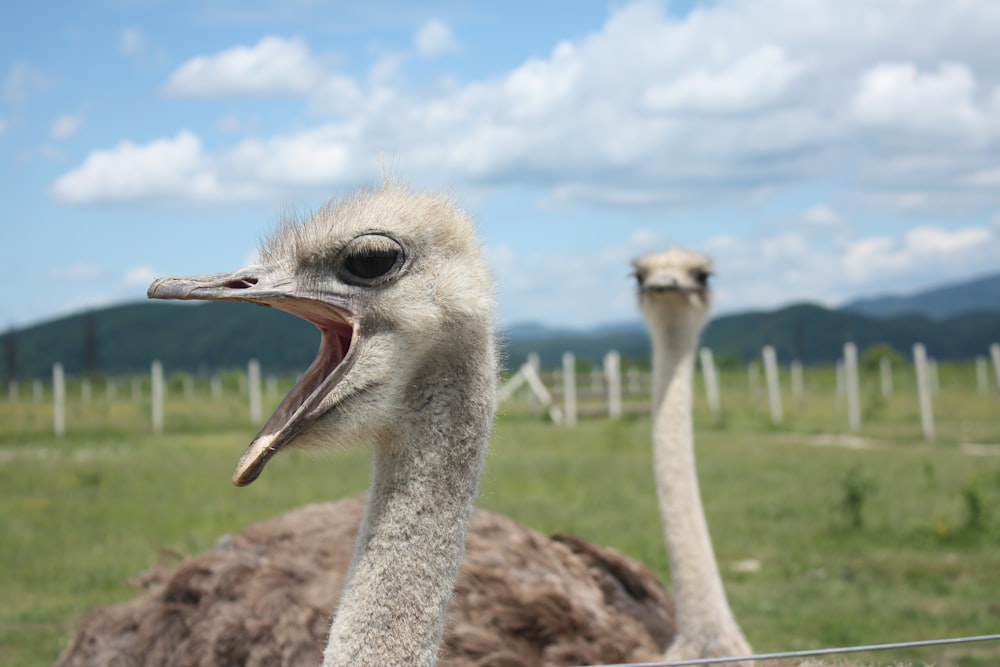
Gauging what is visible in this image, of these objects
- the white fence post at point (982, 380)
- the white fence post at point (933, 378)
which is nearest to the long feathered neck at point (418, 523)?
the white fence post at point (982, 380)

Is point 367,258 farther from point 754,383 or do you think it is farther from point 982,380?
point 982,380

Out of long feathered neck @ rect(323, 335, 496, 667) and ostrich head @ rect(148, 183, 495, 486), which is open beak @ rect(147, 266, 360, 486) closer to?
ostrich head @ rect(148, 183, 495, 486)

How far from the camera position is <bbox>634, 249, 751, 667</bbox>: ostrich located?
157 inches

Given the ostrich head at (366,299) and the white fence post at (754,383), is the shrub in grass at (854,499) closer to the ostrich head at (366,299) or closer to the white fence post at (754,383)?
the ostrich head at (366,299)

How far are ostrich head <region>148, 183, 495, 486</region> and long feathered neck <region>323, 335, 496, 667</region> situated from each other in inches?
1.3

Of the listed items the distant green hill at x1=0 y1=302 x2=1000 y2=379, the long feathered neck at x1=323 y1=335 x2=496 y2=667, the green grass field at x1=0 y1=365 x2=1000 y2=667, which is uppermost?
the distant green hill at x1=0 y1=302 x2=1000 y2=379

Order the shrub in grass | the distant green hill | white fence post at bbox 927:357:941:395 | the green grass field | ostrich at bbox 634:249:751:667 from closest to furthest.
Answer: ostrich at bbox 634:249:751:667 < the green grass field < the shrub in grass < white fence post at bbox 927:357:941:395 < the distant green hill

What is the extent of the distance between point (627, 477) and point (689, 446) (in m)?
8.24

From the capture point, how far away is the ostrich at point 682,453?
400 cm

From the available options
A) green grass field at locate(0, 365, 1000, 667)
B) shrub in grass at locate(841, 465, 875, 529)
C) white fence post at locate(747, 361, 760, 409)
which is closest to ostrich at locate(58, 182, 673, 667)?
green grass field at locate(0, 365, 1000, 667)

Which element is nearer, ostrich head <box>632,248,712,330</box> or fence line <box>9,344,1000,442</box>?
ostrich head <box>632,248,712,330</box>

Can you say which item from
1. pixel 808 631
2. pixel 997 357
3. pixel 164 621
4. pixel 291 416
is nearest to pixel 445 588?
pixel 291 416

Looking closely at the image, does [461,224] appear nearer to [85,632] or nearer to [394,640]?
[394,640]

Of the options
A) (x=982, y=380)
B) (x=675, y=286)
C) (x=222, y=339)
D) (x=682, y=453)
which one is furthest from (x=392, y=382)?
(x=222, y=339)
